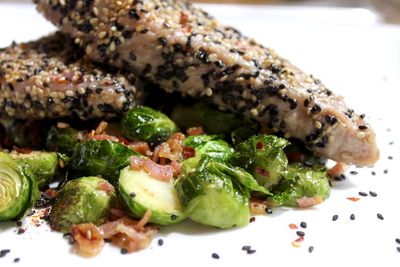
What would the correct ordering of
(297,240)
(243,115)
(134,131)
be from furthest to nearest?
(243,115)
(134,131)
(297,240)

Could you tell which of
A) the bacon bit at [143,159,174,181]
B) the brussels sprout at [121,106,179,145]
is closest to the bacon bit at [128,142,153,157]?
the brussels sprout at [121,106,179,145]

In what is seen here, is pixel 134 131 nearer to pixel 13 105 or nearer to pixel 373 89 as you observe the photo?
pixel 13 105

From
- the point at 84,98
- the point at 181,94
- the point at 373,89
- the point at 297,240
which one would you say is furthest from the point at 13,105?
the point at 373,89

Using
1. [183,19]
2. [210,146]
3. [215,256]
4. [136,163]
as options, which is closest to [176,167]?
[136,163]

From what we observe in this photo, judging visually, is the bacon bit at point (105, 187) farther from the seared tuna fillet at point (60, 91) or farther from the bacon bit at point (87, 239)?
the seared tuna fillet at point (60, 91)

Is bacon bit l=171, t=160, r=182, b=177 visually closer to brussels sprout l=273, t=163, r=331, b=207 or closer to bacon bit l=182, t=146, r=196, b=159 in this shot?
bacon bit l=182, t=146, r=196, b=159

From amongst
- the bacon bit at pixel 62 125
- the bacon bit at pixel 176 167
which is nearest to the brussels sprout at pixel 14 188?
the bacon bit at pixel 62 125

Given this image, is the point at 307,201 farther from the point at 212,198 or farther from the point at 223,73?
the point at 223,73
